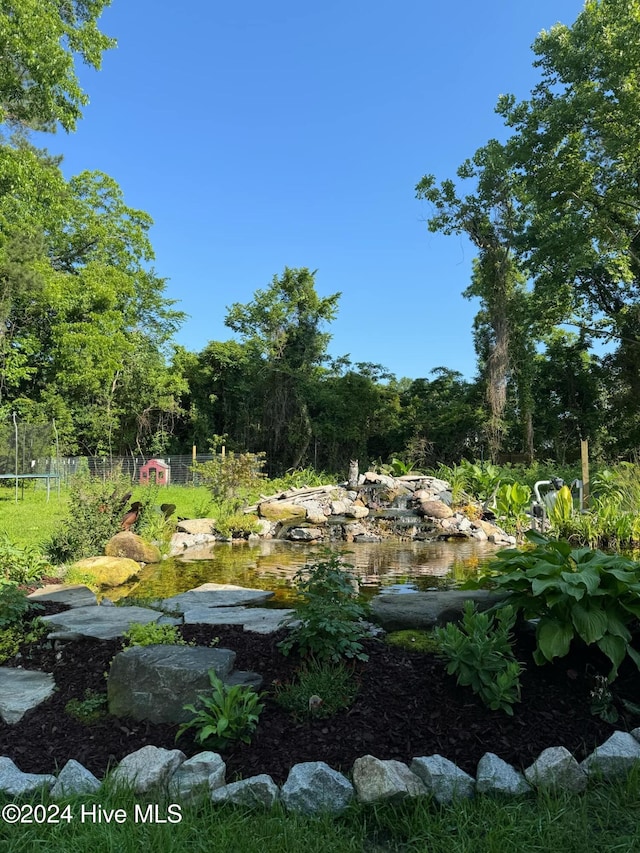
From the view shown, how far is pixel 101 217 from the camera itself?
2244 centimetres

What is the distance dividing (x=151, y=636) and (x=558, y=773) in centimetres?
192

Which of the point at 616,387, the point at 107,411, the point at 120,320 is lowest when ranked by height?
the point at 107,411

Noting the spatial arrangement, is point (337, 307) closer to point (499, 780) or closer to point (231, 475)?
point (231, 475)

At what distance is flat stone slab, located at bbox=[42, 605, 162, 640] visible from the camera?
124 inches

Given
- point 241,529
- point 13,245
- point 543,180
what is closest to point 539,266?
point 543,180

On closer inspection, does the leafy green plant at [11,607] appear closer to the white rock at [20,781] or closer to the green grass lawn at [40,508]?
the white rock at [20,781]

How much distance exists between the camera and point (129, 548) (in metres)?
6.62

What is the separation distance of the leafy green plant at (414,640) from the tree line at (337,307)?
1331 cm

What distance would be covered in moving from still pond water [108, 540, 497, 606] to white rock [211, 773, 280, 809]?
2904 mm

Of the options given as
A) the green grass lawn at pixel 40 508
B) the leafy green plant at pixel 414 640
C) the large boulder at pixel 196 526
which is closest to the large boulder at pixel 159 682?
the leafy green plant at pixel 414 640

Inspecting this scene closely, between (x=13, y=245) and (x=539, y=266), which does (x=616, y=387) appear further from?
(x=13, y=245)

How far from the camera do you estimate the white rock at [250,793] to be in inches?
71.5

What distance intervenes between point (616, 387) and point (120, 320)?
60.3 feet

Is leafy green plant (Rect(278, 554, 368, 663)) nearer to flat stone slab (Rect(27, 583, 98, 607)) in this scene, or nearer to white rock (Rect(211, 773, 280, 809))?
white rock (Rect(211, 773, 280, 809))
